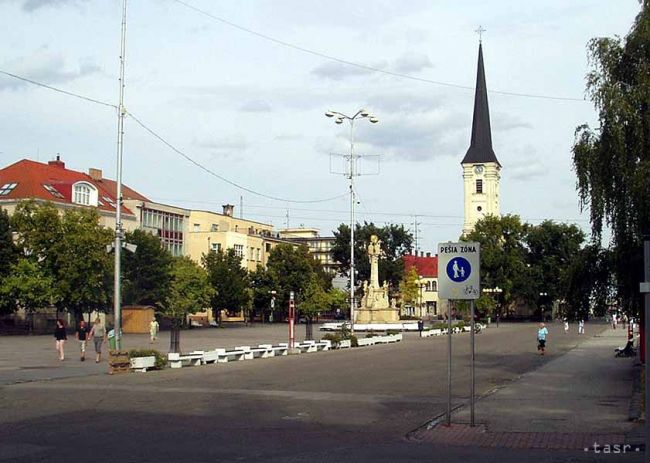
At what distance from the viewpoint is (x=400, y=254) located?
132 meters

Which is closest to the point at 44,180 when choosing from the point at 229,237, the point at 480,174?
the point at 229,237

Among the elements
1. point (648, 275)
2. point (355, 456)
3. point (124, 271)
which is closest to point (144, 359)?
point (355, 456)

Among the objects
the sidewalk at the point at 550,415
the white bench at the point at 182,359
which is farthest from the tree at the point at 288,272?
the sidewalk at the point at 550,415

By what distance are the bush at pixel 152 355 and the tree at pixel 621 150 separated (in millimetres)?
15366

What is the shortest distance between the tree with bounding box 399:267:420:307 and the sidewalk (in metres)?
97.4

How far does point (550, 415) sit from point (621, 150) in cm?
696

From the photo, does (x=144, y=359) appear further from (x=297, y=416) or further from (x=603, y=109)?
(x=603, y=109)

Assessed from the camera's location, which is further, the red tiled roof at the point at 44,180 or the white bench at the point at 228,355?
the red tiled roof at the point at 44,180

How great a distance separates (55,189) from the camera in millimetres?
82938

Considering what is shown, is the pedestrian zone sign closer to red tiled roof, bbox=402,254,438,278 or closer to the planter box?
the planter box

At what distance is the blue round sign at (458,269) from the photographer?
1463cm

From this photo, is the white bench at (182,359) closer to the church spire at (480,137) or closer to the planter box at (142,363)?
the planter box at (142,363)

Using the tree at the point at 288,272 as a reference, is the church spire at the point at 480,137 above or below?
above

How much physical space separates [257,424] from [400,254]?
11674 cm
